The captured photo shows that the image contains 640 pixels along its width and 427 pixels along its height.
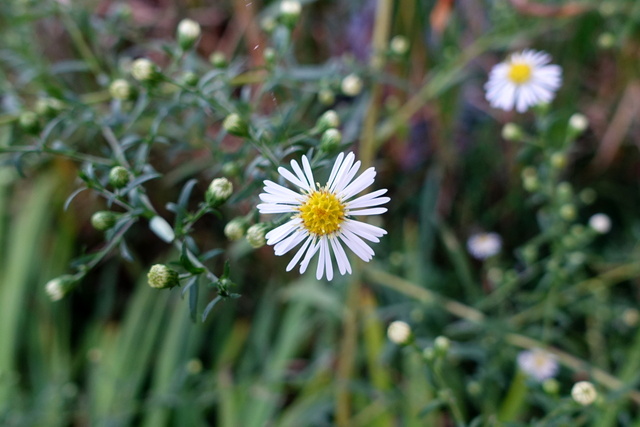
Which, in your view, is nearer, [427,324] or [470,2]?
[427,324]

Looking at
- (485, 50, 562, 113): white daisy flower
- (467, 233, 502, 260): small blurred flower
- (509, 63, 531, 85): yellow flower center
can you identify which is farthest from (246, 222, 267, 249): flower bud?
(467, 233, 502, 260): small blurred flower

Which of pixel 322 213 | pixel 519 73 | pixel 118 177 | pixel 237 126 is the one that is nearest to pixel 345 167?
pixel 322 213

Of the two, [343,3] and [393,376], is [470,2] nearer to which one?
[343,3]

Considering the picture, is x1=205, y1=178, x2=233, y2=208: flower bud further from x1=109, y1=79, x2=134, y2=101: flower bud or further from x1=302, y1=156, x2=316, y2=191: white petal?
x1=109, y1=79, x2=134, y2=101: flower bud

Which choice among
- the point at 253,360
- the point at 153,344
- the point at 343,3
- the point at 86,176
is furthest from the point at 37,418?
the point at 343,3

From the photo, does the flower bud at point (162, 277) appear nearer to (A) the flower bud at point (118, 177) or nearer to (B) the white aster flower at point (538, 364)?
(A) the flower bud at point (118, 177)

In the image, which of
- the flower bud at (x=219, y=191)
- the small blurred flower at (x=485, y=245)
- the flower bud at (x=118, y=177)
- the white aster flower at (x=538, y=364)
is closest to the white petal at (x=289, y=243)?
the flower bud at (x=219, y=191)

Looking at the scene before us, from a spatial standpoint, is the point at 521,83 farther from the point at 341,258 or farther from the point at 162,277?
the point at 162,277
